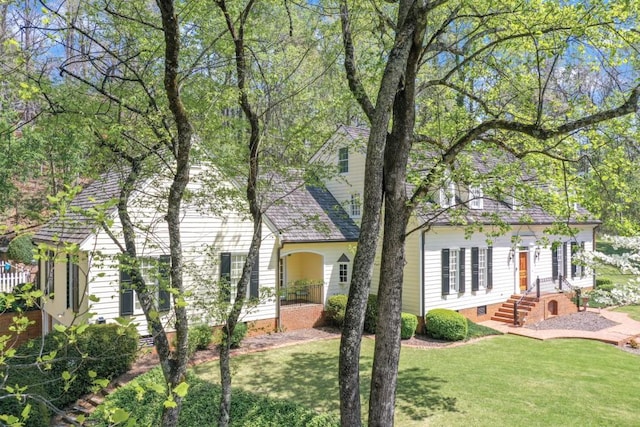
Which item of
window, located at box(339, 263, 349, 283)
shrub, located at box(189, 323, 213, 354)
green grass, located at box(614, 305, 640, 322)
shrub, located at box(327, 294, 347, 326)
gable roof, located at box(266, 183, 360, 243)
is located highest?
gable roof, located at box(266, 183, 360, 243)

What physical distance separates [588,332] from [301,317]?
11054 millimetres

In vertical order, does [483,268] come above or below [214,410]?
above

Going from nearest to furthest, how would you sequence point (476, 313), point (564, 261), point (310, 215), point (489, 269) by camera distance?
point (310, 215), point (476, 313), point (489, 269), point (564, 261)

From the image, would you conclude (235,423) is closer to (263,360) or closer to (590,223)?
(263,360)

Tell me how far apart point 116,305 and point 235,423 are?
5638 mm

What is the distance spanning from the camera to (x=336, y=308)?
645 inches

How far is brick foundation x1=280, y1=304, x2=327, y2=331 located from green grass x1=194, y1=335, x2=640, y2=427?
5.49 ft

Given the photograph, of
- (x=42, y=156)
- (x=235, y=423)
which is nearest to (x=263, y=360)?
(x=235, y=423)

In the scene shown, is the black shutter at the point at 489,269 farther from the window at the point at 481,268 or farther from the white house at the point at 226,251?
the white house at the point at 226,251

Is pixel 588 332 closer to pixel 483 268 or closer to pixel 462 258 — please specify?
pixel 483 268

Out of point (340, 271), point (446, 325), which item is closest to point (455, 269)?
point (446, 325)

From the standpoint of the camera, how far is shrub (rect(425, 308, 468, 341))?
614 inches

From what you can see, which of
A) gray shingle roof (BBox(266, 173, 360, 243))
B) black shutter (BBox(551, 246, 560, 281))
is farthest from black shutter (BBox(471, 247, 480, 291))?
black shutter (BBox(551, 246, 560, 281))

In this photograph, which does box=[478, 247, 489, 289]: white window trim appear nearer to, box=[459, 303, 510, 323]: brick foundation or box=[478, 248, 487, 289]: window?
box=[478, 248, 487, 289]: window
